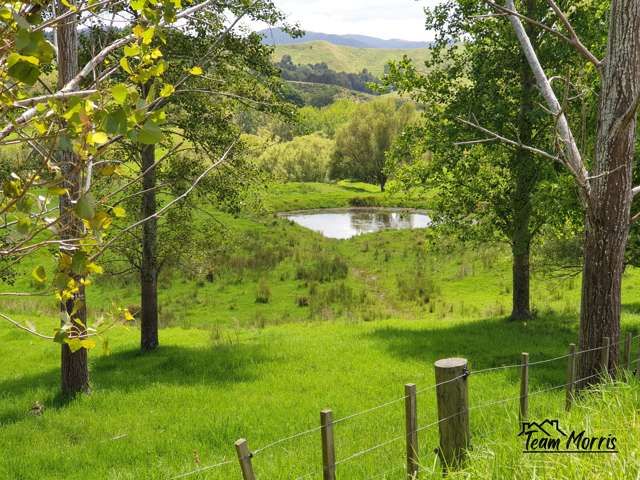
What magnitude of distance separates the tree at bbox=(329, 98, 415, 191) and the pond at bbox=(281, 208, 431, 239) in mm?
16205

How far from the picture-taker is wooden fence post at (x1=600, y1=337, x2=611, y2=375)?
20.3ft

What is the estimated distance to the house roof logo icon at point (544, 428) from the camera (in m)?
4.82

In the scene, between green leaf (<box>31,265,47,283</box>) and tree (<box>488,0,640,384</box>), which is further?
tree (<box>488,0,640,384</box>)

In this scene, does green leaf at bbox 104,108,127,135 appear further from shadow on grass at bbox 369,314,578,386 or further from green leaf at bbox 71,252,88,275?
shadow on grass at bbox 369,314,578,386

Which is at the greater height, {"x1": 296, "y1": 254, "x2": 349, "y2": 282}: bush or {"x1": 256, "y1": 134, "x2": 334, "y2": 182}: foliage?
{"x1": 256, "y1": 134, "x2": 334, "y2": 182}: foliage

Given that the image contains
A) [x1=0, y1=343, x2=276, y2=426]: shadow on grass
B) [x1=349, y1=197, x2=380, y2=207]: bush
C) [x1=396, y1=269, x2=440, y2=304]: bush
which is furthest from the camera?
[x1=349, y1=197, x2=380, y2=207]: bush

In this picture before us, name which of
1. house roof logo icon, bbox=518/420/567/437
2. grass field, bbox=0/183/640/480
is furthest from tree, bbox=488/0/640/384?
house roof logo icon, bbox=518/420/567/437

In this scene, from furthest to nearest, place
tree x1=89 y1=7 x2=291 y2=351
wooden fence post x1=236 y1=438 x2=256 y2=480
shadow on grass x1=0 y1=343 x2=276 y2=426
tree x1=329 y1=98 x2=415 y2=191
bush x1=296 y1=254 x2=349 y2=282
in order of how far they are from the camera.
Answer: tree x1=329 y1=98 x2=415 y2=191, bush x1=296 y1=254 x2=349 y2=282, tree x1=89 y1=7 x2=291 y2=351, shadow on grass x1=0 y1=343 x2=276 y2=426, wooden fence post x1=236 y1=438 x2=256 y2=480

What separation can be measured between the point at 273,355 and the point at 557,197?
7.60 metres

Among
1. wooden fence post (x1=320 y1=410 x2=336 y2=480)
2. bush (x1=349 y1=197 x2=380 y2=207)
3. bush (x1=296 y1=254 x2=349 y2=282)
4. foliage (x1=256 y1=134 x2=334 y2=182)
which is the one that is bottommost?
bush (x1=296 y1=254 x2=349 y2=282)

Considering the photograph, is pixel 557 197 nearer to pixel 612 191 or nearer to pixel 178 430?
pixel 612 191

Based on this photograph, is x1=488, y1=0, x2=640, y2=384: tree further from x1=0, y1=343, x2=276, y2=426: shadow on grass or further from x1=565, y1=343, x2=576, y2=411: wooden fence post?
x1=0, y1=343, x2=276, y2=426: shadow on grass

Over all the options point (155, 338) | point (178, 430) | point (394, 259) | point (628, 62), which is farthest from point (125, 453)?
point (394, 259)

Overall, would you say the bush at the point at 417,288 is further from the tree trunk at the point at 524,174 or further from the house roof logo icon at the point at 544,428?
the house roof logo icon at the point at 544,428
